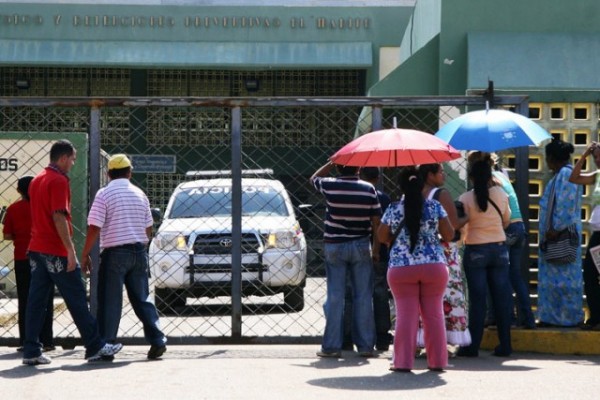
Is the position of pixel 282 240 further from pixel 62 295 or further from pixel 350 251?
pixel 62 295

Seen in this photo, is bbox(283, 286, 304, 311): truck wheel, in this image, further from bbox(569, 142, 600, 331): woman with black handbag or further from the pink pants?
the pink pants

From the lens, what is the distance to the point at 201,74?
30.7 metres

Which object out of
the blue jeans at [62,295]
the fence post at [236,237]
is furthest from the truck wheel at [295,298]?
the blue jeans at [62,295]

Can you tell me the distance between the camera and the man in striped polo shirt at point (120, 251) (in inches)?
418

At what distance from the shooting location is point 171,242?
1470 centimetres

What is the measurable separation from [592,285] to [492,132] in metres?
1.81

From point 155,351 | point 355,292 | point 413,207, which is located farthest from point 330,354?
point 413,207

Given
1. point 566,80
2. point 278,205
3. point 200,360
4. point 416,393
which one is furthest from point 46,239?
point 566,80

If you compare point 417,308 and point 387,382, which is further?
point 417,308

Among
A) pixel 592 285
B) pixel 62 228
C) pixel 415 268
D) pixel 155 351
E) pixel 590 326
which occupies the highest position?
pixel 62 228

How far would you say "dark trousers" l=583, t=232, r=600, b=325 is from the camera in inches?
Answer: 442

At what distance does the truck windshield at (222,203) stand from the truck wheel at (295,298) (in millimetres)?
1046

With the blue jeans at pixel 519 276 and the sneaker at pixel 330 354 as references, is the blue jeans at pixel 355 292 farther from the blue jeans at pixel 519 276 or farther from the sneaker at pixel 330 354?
the blue jeans at pixel 519 276

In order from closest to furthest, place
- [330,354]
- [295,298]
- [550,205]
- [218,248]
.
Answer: [330,354]
[550,205]
[218,248]
[295,298]
